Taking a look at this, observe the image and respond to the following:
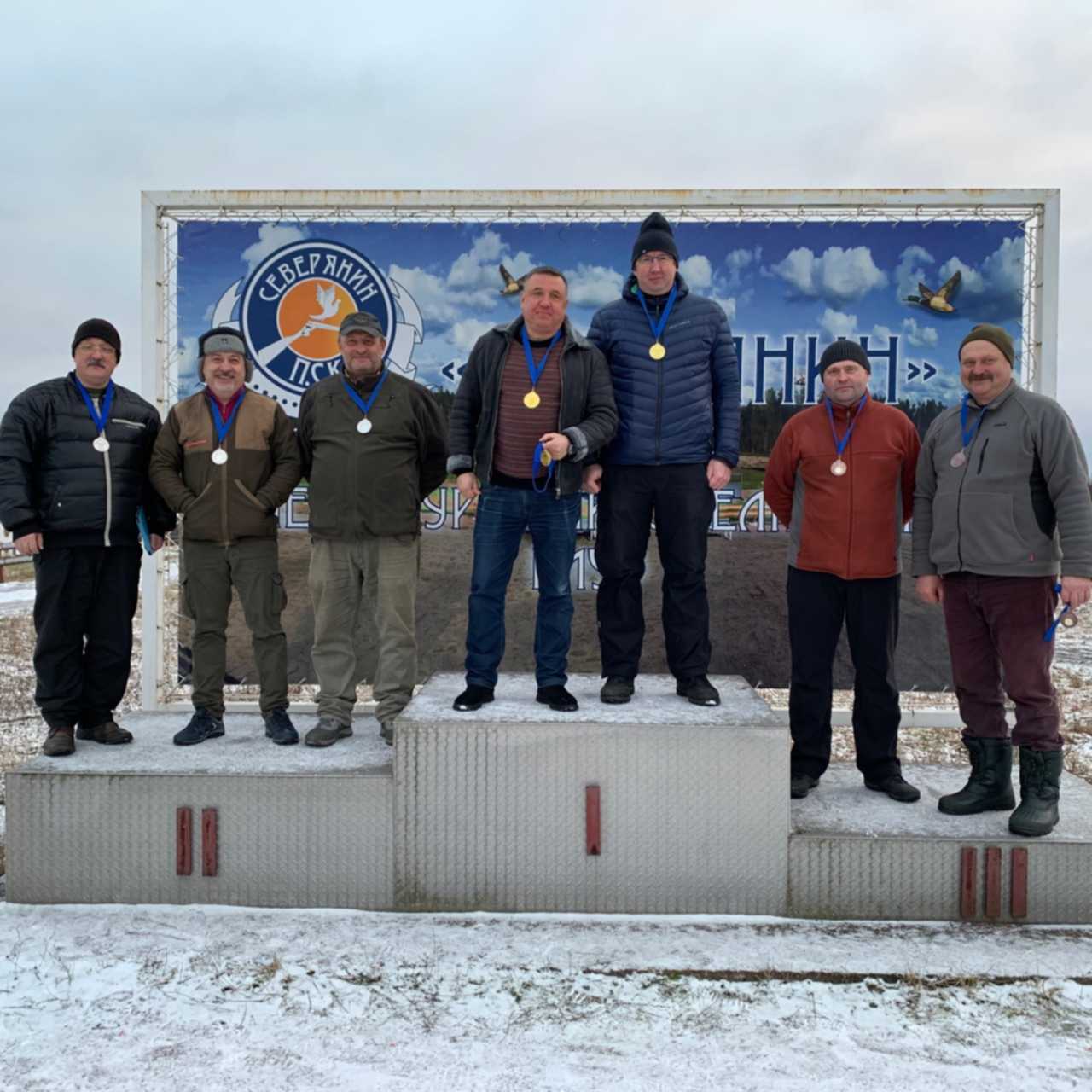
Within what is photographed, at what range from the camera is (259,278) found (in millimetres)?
5039

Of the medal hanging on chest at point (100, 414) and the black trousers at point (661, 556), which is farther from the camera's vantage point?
the medal hanging on chest at point (100, 414)

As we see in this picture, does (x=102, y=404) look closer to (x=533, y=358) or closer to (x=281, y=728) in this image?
(x=281, y=728)

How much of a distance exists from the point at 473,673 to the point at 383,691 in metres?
0.44

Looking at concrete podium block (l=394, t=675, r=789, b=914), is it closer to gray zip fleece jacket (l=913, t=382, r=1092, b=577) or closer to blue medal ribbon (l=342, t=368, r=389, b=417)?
gray zip fleece jacket (l=913, t=382, r=1092, b=577)

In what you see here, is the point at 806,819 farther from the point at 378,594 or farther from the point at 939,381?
the point at 939,381

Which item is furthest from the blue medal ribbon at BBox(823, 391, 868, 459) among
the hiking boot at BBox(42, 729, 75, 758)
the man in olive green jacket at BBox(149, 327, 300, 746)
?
the hiking boot at BBox(42, 729, 75, 758)

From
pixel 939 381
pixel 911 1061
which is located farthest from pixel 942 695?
pixel 911 1061

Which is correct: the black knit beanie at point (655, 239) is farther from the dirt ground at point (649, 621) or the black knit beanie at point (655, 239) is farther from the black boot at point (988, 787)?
the black boot at point (988, 787)

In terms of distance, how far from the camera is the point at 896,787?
3.51 meters

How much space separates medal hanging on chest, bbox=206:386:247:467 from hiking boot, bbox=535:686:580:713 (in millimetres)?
1492

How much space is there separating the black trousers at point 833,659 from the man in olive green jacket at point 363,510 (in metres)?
1.47

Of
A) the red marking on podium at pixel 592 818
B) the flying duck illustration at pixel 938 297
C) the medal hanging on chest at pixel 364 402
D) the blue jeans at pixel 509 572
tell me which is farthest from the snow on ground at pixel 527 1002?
the flying duck illustration at pixel 938 297

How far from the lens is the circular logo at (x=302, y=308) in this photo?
503 centimetres

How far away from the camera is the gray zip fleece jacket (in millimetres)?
3057
